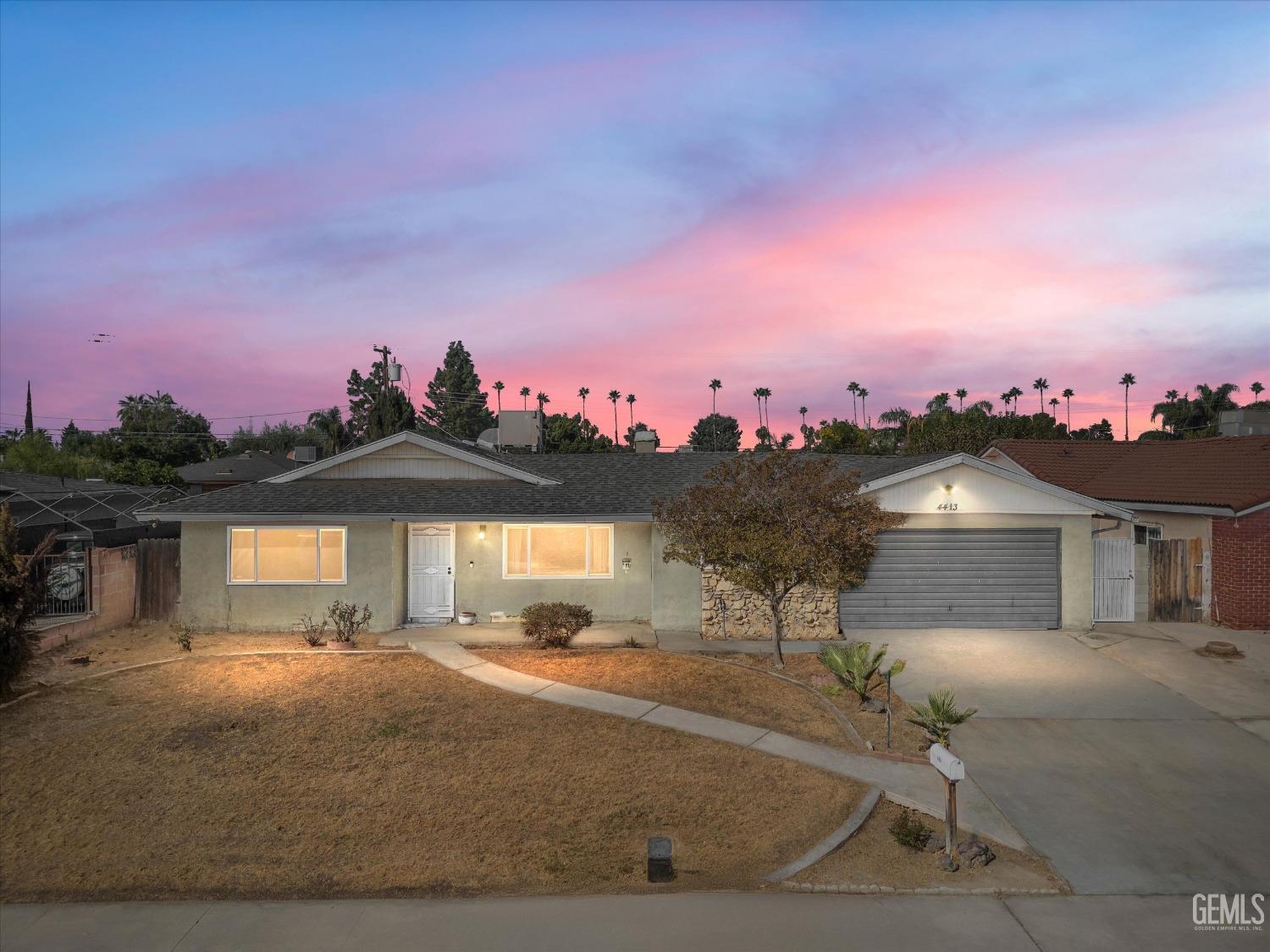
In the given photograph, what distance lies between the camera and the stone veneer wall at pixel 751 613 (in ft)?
52.8

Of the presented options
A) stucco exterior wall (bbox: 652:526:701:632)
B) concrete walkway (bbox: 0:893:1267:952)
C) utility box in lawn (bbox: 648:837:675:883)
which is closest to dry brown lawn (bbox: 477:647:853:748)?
stucco exterior wall (bbox: 652:526:701:632)

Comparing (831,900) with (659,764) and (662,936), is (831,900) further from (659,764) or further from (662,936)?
(659,764)

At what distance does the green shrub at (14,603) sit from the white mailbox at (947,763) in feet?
41.3

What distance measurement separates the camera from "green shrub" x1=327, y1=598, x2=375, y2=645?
580 inches

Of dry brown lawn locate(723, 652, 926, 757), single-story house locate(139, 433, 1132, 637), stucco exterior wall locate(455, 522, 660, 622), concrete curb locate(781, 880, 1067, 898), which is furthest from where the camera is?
stucco exterior wall locate(455, 522, 660, 622)

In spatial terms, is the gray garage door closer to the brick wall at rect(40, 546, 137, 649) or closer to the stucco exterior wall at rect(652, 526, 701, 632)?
the stucco exterior wall at rect(652, 526, 701, 632)

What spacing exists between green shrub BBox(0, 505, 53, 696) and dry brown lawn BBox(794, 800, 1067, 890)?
1154 centimetres

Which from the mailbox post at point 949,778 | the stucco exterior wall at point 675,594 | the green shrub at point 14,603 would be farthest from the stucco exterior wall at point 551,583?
the mailbox post at point 949,778

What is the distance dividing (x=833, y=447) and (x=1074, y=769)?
132ft

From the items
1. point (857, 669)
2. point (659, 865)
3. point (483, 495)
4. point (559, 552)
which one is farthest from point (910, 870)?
point (483, 495)

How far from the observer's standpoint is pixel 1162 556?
17594 millimetres

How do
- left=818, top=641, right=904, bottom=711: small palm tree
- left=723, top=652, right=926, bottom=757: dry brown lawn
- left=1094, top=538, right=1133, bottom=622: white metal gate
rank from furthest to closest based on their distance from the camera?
left=1094, top=538, right=1133, bottom=622: white metal gate, left=818, top=641, right=904, bottom=711: small palm tree, left=723, top=652, right=926, bottom=757: dry brown lawn

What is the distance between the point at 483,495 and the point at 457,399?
232 ft

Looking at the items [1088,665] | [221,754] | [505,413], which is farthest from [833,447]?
[221,754]
